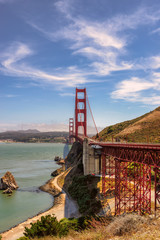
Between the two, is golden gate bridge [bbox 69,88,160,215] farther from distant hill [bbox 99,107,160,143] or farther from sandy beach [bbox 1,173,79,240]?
distant hill [bbox 99,107,160,143]

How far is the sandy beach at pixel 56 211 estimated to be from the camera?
899 inches

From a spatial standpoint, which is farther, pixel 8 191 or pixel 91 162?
pixel 8 191

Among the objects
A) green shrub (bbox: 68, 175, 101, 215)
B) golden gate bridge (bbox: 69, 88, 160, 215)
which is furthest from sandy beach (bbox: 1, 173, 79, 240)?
golden gate bridge (bbox: 69, 88, 160, 215)

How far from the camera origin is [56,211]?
2961 cm

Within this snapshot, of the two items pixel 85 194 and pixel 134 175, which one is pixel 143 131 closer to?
pixel 85 194

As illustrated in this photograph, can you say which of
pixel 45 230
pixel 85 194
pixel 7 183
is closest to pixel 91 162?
pixel 85 194

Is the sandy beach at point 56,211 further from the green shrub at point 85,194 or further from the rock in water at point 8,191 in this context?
the rock in water at point 8,191

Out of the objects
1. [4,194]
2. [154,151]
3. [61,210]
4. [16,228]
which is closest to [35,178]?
[4,194]

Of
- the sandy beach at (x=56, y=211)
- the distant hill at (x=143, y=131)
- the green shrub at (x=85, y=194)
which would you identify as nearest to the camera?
the sandy beach at (x=56, y=211)

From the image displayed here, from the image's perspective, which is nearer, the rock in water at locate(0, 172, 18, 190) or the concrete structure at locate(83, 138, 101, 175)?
the concrete structure at locate(83, 138, 101, 175)

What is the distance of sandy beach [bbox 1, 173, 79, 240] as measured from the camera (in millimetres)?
22844

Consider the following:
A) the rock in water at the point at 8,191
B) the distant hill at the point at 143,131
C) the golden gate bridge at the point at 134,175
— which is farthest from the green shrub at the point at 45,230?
the distant hill at the point at 143,131

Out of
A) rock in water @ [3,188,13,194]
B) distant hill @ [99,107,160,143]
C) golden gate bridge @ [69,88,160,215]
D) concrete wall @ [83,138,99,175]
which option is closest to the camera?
golden gate bridge @ [69,88,160,215]

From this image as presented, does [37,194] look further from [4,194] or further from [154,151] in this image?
[154,151]
